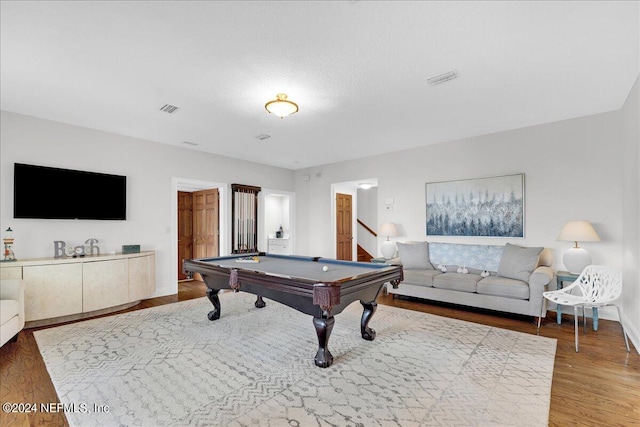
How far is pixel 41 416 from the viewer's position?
6.33 ft

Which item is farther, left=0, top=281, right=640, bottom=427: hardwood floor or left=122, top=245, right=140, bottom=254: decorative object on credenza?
left=122, top=245, right=140, bottom=254: decorative object on credenza

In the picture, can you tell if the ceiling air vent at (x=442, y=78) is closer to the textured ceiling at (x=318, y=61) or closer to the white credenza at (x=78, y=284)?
the textured ceiling at (x=318, y=61)

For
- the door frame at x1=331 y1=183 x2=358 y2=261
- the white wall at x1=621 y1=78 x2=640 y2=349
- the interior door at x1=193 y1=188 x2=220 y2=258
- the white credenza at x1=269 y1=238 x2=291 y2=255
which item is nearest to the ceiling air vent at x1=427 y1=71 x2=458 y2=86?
the white wall at x1=621 y1=78 x2=640 y2=349

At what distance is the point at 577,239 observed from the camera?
3.70 m

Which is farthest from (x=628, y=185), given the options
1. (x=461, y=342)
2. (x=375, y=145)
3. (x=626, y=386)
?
(x=375, y=145)

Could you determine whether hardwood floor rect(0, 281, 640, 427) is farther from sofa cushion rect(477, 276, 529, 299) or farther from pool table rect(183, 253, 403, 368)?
pool table rect(183, 253, 403, 368)

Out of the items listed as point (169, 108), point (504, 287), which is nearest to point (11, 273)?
point (169, 108)

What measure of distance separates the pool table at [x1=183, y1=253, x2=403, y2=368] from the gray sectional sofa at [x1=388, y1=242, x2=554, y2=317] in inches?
64.2

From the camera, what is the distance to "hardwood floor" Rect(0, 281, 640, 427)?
1912 mm

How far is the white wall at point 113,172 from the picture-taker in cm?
388

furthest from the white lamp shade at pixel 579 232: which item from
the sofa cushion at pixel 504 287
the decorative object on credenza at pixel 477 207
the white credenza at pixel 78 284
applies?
the white credenza at pixel 78 284

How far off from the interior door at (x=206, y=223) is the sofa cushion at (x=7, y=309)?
133 inches

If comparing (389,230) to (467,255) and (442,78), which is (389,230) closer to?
(467,255)

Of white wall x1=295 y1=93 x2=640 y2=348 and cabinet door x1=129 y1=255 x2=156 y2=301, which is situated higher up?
white wall x1=295 y1=93 x2=640 y2=348
